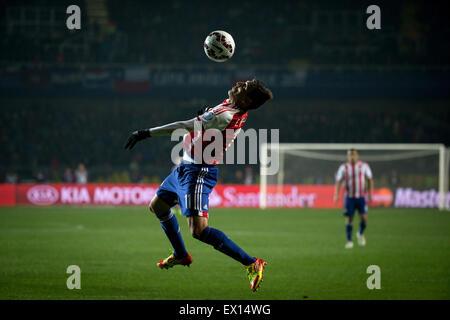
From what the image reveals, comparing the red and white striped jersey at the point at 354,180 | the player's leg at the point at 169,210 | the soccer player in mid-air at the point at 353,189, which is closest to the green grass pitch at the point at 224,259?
the soccer player in mid-air at the point at 353,189

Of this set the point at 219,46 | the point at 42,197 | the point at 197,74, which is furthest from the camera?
the point at 197,74

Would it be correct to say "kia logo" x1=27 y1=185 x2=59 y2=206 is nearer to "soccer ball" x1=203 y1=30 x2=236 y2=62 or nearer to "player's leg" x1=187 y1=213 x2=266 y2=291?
"soccer ball" x1=203 y1=30 x2=236 y2=62

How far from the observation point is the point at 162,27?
120 ft

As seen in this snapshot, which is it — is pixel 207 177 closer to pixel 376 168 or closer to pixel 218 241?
pixel 218 241

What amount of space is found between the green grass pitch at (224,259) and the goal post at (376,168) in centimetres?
473

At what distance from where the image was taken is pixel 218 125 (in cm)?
695

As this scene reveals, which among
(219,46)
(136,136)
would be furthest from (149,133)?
(219,46)

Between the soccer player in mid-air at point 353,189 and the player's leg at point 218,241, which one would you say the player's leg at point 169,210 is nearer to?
the player's leg at point 218,241

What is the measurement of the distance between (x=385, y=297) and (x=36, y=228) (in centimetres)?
1191

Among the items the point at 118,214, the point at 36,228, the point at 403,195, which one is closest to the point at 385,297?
the point at 36,228

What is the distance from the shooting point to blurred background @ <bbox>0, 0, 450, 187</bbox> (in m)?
33.2

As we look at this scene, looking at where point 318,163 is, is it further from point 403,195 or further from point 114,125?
point 114,125

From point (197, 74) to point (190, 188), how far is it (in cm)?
2667

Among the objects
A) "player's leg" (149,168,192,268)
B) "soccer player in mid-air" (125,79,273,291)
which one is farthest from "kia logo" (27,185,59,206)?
"soccer player in mid-air" (125,79,273,291)
